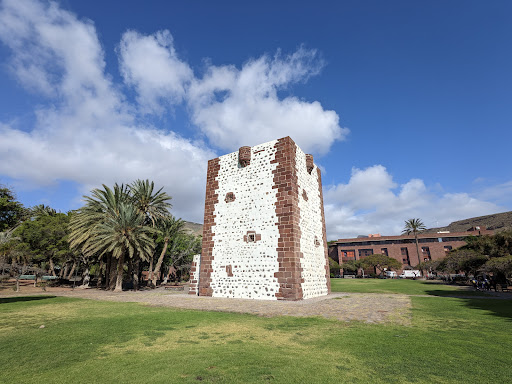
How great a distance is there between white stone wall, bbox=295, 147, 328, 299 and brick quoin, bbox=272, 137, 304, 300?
68cm

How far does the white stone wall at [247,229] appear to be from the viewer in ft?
44.8

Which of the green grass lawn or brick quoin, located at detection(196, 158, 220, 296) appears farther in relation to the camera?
brick quoin, located at detection(196, 158, 220, 296)

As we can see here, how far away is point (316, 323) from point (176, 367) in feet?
13.8

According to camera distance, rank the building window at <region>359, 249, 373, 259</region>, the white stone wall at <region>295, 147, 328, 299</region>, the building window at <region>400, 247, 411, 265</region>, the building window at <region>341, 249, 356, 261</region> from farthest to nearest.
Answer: the building window at <region>341, 249, 356, 261</region> < the building window at <region>359, 249, 373, 259</region> < the building window at <region>400, 247, 411, 265</region> < the white stone wall at <region>295, 147, 328, 299</region>

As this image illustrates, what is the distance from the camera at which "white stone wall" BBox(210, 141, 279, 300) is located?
13.7 meters

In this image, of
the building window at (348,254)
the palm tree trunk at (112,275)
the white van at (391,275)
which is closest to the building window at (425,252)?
the white van at (391,275)

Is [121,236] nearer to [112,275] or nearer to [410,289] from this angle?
[112,275]

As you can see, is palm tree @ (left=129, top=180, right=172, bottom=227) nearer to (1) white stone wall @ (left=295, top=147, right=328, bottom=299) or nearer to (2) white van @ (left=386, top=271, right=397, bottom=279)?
(1) white stone wall @ (left=295, top=147, right=328, bottom=299)

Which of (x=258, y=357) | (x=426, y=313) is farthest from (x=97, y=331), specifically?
(x=426, y=313)

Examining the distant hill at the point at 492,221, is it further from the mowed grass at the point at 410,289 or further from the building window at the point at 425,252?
the mowed grass at the point at 410,289

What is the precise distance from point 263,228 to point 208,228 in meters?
3.96

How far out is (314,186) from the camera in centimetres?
1733

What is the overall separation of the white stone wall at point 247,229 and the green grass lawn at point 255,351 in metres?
6.62

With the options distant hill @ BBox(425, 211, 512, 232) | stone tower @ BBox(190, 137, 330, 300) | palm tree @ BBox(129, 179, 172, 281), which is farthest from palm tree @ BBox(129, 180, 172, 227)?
distant hill @ BBox(425, 211, 512, 232)
